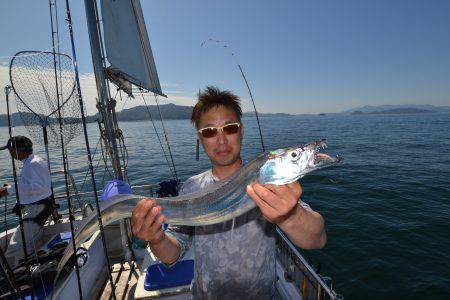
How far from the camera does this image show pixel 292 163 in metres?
2.22

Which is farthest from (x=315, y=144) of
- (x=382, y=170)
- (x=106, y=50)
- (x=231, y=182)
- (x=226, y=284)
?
(x=382, y=170)

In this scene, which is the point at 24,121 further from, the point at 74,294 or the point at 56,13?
the point at 74,294

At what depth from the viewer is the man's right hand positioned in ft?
9.12

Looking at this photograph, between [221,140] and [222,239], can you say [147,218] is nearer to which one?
[222,239]

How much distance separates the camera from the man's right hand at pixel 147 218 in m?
2.78

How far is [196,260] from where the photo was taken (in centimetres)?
322

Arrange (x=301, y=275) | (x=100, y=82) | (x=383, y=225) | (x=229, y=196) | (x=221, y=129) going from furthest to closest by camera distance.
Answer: (x=383, y=225)
(x=100, y=82)
(x=301, y=275)
(x=221, y=129)
(x=229, y=196)

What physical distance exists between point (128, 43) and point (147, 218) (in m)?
9.16

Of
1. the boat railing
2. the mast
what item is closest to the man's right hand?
the boat railing

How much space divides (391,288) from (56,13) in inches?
517

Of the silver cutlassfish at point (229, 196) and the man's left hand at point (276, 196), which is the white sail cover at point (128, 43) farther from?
the man's left hand at point (276, 196)

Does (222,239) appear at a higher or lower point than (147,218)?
lower

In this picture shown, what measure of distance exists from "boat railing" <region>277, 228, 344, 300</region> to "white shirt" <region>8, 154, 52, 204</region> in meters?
7.27

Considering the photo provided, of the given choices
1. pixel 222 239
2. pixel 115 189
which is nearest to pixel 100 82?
pixel 115 189
